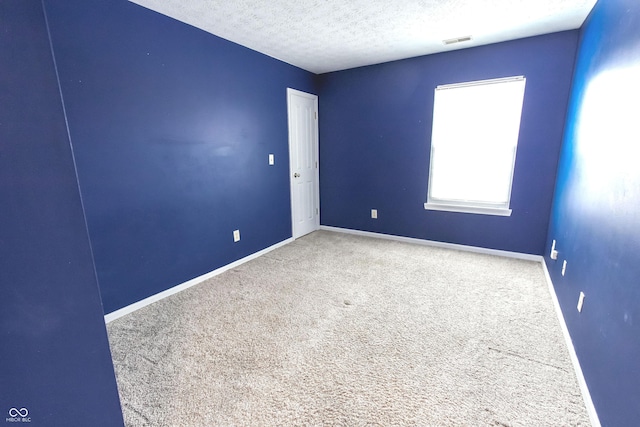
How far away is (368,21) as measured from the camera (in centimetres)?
251

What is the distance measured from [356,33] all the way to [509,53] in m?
1.72

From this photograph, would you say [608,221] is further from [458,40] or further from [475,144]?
[458,40]

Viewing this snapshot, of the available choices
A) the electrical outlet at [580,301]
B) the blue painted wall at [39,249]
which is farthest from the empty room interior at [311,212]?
the electrical outlet at [580,301]

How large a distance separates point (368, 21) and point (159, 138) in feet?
6.92

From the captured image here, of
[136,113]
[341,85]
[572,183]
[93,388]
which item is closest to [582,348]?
[572,183]

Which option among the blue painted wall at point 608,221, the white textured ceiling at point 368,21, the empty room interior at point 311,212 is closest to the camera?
the empty room interior at point 311,212

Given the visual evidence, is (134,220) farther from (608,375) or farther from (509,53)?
(509,53)

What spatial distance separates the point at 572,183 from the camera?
2275 mm

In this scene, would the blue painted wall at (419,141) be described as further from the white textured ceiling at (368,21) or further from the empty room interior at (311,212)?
the white textured ceiling at (368,21)

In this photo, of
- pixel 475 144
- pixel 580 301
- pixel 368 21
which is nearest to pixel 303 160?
pixel 368 21

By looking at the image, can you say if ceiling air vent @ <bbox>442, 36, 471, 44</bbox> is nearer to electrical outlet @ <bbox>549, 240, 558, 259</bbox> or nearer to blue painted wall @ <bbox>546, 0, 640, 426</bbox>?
blue painted wall @ <bbox>546, 0, 640, 426</bbox>

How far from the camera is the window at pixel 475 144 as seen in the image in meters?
3.19

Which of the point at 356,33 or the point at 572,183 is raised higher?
the point at 356,33

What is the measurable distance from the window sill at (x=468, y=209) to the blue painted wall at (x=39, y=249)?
11.9 feet
